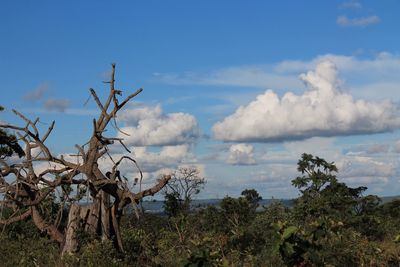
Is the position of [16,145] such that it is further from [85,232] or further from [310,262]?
[310,262]

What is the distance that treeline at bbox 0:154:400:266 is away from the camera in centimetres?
950

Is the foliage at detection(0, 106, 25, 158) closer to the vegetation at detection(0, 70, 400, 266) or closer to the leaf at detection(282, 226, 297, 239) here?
the vegetation at detection(0, 70, 400, 266)

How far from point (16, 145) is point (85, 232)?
10.1m

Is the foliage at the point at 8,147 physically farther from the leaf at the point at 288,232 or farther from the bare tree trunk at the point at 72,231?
the leaf at the point at 288,232

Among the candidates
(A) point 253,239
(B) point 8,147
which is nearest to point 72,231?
(A) point 253,239

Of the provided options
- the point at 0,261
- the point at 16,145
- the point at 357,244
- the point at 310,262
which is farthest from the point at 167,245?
the point at 16,145

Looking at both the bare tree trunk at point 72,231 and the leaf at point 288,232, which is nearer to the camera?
the leaf at point 288,232

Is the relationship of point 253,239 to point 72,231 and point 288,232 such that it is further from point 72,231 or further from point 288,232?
point 288,232

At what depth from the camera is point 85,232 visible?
41.6 ft

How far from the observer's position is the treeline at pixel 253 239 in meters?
9.50

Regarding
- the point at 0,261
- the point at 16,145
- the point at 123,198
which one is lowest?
the point at 0,261

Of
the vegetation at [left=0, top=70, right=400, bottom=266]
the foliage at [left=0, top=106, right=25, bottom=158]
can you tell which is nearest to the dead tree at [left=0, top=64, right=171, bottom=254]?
the vegetation at [left=0, top=70, right=400, bottom=266]

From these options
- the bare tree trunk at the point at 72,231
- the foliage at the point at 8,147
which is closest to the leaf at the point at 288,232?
the bare tree trunk at the point at 72,231

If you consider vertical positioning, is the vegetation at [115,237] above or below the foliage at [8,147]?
below
